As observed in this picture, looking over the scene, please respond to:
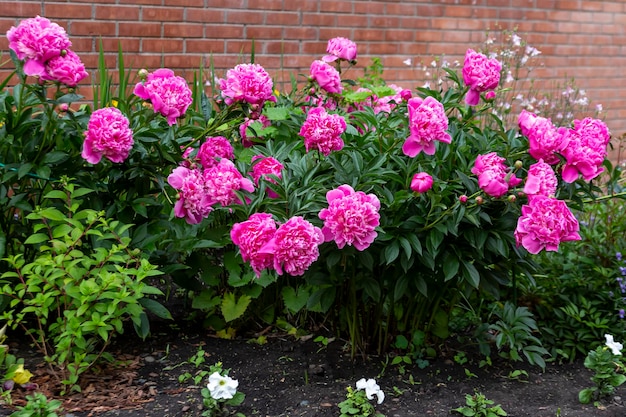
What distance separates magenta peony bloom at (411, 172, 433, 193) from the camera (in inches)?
82.7

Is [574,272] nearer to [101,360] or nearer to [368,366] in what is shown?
[368,366]

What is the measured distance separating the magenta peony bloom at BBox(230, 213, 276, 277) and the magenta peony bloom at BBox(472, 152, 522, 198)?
619 millimetres

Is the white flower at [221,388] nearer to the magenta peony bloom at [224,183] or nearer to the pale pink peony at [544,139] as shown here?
the magenta peony bloom at [224,183]

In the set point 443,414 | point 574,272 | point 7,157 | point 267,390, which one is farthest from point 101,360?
point 574,272

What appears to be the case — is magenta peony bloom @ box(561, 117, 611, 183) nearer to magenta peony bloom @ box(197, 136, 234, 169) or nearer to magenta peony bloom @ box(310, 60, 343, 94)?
magenta peony bloom @ box(310, 60, 343, 94)

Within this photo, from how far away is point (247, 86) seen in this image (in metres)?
2.25

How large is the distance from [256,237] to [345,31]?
11.5 feet

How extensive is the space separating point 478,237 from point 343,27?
3274mm

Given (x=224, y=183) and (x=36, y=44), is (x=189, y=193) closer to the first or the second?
(x=224, y=183)

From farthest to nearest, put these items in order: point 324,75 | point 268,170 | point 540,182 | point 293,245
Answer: point 324,75
point 268,170
point 540,182
point 293,245

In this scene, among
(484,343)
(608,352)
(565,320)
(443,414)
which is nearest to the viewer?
(443,414)

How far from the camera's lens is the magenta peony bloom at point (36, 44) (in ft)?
6.91

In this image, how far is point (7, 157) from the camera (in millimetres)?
2375

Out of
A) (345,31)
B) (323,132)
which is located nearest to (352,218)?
(323,132)
